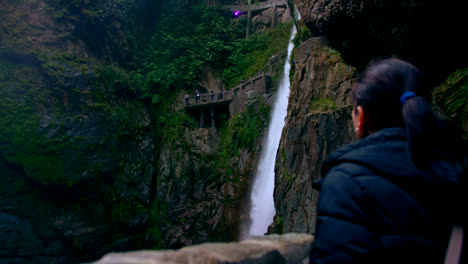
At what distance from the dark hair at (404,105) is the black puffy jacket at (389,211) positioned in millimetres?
57

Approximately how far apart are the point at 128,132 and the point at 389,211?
57.5 ft

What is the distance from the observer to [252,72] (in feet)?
61.6

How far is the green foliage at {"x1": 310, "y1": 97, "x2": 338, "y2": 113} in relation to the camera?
7.63 meters

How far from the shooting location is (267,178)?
12641 millimetres

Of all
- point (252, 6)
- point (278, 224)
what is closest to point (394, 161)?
point (278, 224)

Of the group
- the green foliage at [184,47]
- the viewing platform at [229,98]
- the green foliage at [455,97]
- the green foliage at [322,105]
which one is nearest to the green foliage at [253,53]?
the green foliage at [184,47]

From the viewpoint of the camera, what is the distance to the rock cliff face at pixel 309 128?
7387 millimetres

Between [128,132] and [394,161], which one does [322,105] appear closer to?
[394,161]

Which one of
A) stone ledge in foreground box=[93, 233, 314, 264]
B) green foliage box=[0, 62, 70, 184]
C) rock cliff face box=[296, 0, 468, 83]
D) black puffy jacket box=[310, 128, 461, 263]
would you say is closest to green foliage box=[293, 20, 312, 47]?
rock cliff face box=[296, 0, 468, 83]

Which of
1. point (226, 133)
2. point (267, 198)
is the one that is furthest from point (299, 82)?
point (226, 133)

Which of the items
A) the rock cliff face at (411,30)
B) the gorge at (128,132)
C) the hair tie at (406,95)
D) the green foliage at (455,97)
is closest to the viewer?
the hair tie at (406,95)

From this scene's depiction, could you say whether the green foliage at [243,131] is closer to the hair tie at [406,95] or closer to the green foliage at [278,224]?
the green foliage at [278,224]

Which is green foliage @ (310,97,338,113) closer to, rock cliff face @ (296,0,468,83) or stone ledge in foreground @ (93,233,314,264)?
rock cliff face @ (296,0,468,83)

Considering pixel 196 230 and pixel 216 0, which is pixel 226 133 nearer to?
pixel 196 230
